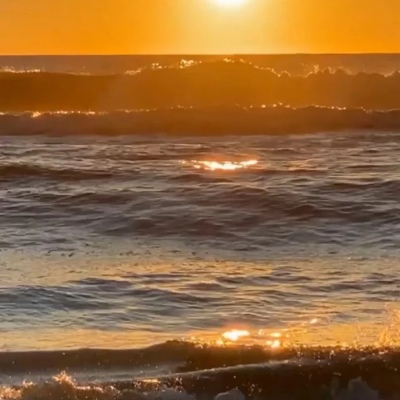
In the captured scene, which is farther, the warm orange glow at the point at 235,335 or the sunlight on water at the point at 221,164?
the sunlight on water at the point at 221,164

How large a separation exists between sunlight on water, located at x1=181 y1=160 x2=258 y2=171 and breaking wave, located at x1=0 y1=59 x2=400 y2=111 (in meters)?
11.3

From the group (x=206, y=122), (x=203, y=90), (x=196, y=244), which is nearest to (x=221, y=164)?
(x=196, y=244)

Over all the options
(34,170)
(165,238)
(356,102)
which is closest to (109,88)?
(356,102)

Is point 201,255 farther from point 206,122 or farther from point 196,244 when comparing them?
point 206,122

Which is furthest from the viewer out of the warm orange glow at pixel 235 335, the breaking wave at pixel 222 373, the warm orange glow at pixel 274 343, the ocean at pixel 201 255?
the warm orange glow at pixel 235 335

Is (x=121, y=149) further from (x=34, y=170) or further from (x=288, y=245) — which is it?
(x=288, y=245)

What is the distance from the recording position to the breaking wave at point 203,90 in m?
25.4

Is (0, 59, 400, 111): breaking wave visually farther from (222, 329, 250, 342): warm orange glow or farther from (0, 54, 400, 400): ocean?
(222, 329, 250, 342): warm orange glow

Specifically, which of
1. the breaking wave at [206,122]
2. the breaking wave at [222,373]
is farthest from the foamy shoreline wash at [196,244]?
the breaking wave at [206,122]

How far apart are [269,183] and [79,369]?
685 centimetres

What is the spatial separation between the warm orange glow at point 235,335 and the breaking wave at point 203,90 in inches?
751

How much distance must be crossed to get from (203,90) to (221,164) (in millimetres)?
12438

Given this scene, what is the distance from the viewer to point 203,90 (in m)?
26.0

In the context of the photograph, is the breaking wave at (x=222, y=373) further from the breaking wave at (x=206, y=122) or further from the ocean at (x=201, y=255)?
the breaking wave at (x=206, y=122)
